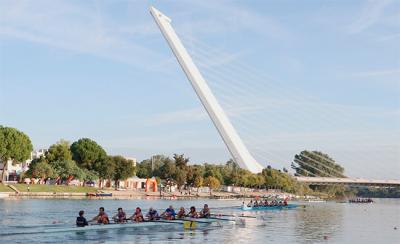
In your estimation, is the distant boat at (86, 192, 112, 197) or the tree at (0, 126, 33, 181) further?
the distant boat at (86, 192, 112, 197)

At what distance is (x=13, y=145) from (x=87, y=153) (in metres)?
18.6

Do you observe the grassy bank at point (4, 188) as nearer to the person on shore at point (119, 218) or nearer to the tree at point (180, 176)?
the tree at point (180, 176)

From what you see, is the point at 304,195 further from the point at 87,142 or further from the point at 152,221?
the point at 152,221

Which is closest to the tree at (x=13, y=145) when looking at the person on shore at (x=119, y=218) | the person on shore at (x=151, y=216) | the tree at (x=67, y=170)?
the tree at (x=67, y=170)

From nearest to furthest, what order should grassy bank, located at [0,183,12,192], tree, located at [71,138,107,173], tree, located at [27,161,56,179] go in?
grassy bank, located at [0,183,12,192]
tree, located at [27,161,56,179]
tree, located at [71,138,107,173]

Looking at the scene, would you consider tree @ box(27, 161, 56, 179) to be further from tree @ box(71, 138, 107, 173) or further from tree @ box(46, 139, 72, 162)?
tree @ box(71, 138, 107, 173)

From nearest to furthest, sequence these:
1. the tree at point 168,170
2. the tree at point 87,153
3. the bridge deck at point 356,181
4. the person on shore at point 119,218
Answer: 1. the person on shore at point 119,218
2. the tree at point 87,153
3. the tree at point 168,170
4. the bridge deck at point 356,181

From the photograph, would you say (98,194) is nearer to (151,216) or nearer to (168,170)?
(168,170)

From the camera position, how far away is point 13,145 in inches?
3489

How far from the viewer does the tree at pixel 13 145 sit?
8762 centimetres

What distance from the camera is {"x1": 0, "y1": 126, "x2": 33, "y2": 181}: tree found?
87.6 metres

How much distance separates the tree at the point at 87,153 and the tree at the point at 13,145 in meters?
14.9

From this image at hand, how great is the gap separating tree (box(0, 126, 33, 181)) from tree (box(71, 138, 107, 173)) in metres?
14.9

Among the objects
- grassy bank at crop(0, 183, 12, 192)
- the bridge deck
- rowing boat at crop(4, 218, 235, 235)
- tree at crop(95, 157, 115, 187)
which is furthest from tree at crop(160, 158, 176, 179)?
rowing boat at crop(4, 218, 235, 235)
